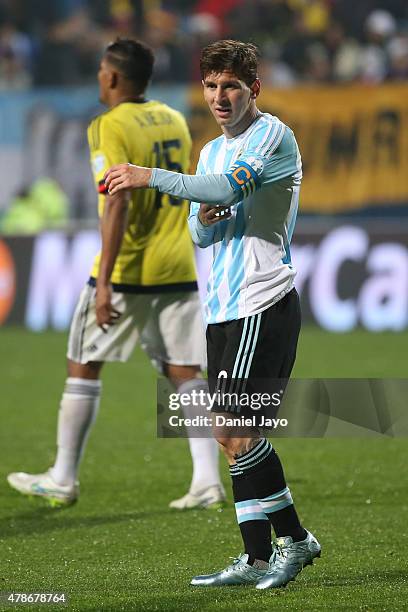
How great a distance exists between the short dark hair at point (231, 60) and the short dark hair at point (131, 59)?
1.95 meters

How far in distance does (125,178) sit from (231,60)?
0.57m

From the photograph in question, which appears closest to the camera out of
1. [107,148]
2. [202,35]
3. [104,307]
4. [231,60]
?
[231,60]

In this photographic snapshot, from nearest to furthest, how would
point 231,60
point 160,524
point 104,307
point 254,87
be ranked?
1. point 231,60
2. point 254,87
3. point 160,524
4. point 104,307

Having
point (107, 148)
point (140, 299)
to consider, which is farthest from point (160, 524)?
point (107, 148)

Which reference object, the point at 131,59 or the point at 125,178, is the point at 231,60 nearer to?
the point at 125,178

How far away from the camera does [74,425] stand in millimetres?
6512

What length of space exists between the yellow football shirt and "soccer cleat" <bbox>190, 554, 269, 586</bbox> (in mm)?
2125

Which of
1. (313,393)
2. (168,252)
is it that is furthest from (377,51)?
(313,393)

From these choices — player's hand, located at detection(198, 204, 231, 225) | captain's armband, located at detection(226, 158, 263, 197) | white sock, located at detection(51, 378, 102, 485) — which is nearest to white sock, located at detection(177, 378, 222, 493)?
white sock, located at detection(51, 378, 102, 485)

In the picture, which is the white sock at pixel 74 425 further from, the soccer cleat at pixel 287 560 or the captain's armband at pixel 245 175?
the captain's armband at pixel 245 175

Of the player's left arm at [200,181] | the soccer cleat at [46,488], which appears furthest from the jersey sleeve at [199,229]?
the soccer cleat at [46,488]

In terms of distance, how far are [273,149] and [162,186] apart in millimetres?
434

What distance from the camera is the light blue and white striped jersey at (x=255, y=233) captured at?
458 centimetres

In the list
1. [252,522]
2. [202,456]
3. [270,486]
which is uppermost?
[270,486]
